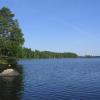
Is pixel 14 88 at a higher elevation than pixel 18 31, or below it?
below

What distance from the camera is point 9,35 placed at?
96688 millimetres

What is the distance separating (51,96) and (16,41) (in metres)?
63.8

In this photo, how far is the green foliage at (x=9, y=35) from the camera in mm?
94000

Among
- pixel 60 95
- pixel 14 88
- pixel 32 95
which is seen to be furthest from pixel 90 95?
pixel 14 88

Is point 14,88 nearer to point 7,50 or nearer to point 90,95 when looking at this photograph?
point 90,95

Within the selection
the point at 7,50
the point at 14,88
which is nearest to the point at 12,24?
the point at 7,50

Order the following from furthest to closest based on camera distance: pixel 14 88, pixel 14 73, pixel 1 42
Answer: pixel 1 42, pixel 14 73, pixel 14 88

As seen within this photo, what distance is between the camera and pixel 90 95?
120 ft

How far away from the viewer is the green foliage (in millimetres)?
94000

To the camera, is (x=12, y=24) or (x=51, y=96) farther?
(x=12, y=24)

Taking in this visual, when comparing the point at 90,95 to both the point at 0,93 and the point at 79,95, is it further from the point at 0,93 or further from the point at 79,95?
the point at 0,93

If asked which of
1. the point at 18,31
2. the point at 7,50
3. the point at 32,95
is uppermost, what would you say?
the point at 18,31

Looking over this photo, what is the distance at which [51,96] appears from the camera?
35875mm

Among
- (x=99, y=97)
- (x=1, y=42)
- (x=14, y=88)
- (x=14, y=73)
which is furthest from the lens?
(x=1, y=42)
